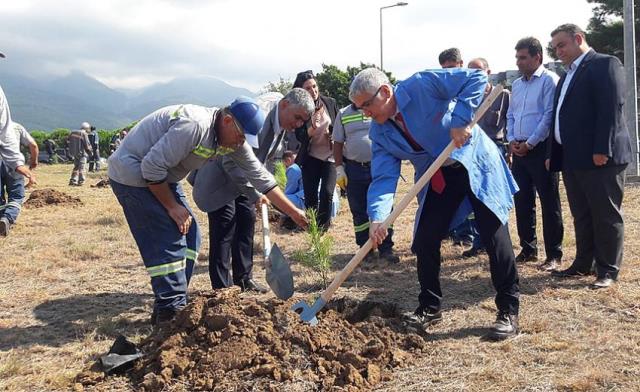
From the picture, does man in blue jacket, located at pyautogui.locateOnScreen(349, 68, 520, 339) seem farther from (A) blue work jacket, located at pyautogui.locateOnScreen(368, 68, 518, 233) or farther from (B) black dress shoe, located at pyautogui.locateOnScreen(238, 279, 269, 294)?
(B) black dress shoe, located at pyautogui.locateOnScreen(238, 279, 269, 294)

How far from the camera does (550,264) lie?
5.16 m

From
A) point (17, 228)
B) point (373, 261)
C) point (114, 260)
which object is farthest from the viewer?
point (17, 228)

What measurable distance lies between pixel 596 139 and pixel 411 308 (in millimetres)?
1939

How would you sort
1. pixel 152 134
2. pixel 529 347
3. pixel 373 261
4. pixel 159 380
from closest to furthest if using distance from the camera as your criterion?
1. pixel 159 380
2. pixel 529 347
3. pixel 152 134
4. pixel 373 261

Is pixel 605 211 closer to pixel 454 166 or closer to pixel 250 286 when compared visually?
pixel 454 166

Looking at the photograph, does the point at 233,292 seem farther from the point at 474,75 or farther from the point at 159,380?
the point at 474,75

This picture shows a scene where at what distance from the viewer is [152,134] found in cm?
359

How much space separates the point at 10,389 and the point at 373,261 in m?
3.52

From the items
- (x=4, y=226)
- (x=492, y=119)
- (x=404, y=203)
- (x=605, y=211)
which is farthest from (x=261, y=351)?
(x=4, y=226)

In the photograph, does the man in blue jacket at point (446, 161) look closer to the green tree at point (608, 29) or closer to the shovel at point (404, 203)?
the shovel at point (404, 203)

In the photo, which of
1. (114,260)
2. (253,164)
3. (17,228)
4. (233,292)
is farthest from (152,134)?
(17,228)

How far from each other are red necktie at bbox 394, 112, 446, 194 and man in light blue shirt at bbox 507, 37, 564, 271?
1.92 metres

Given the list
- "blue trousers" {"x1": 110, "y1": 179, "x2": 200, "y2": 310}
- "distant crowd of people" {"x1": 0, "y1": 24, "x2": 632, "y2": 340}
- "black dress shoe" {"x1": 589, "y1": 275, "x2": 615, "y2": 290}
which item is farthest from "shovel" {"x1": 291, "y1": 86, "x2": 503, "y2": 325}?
"black dress shoe" {"x1": 589, "y1": 275, "x2": 615, "y2": 290}

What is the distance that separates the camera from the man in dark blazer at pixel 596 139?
171 inches
